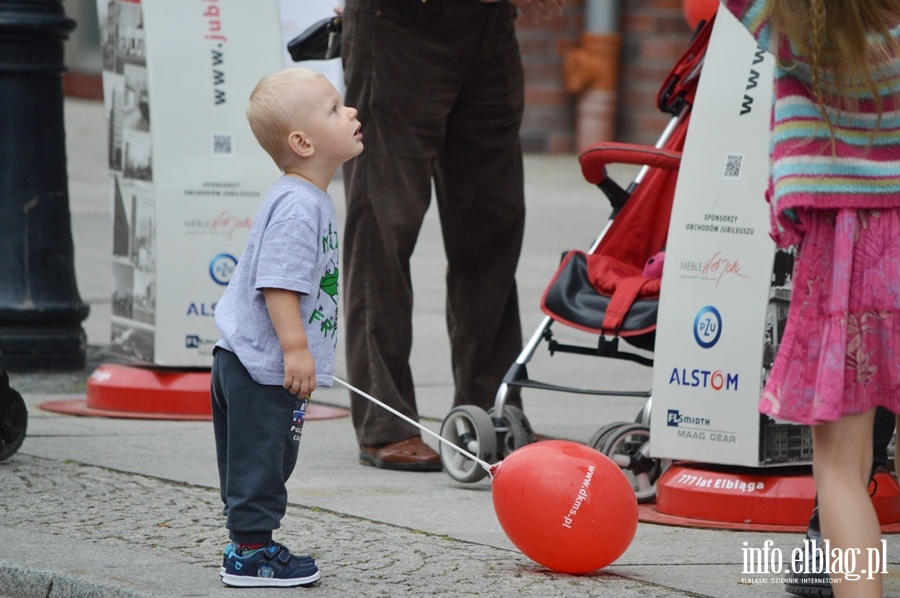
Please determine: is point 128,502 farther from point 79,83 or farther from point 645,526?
point 79,83

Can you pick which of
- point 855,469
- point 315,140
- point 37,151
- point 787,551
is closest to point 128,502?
point 315,140

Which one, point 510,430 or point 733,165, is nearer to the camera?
point 733,165

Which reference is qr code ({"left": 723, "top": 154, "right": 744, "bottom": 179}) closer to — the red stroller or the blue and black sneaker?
the red stroller

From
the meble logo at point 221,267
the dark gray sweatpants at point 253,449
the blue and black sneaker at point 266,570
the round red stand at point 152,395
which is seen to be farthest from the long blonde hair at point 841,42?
the round red stand at point 152,395

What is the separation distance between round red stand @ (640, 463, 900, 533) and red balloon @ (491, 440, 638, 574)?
2.16 ft

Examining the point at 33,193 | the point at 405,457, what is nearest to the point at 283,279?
the point at 405,457

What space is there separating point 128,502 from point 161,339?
148 centimetres

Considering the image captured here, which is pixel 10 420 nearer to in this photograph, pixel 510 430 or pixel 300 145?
pixel 510 430

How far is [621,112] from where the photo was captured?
17.1 m

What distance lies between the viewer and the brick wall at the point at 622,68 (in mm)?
16562

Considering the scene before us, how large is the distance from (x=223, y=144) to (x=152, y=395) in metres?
0.99

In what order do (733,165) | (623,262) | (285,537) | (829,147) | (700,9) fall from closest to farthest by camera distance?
1. (829,147)
2. (285,537)
3. (733,165)
4. (700,9)
5. (623,262)

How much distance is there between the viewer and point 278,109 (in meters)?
3.44

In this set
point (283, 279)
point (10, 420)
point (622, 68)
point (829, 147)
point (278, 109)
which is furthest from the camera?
point (622, 68)
